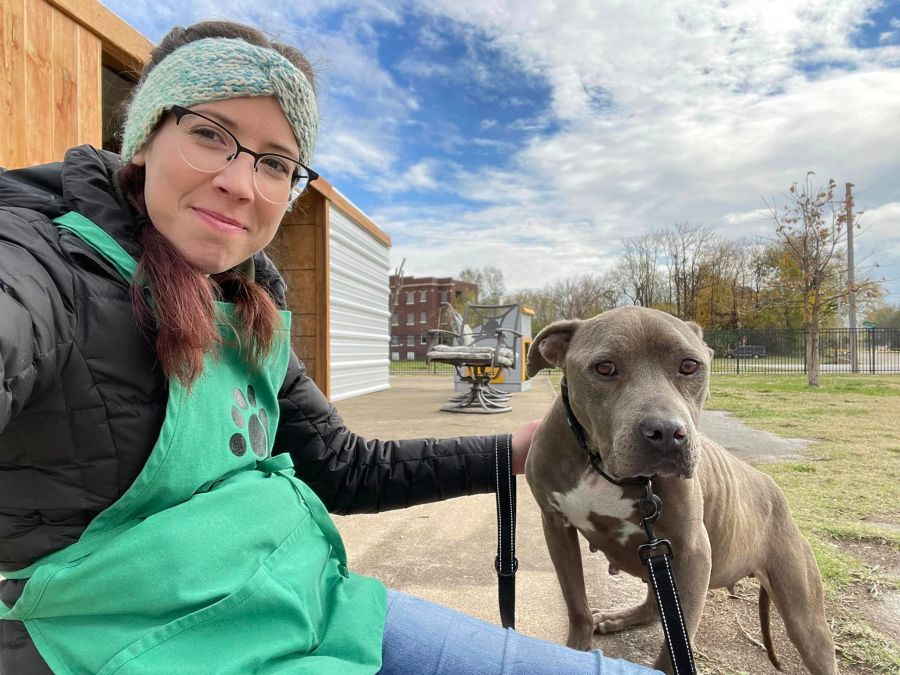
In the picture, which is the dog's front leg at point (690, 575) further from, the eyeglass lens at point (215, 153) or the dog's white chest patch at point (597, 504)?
the eyeglass lens at point (215, 153)

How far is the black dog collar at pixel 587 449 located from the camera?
73.9 inches

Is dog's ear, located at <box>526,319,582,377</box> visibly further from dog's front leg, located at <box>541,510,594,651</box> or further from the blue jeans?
the blue jeans

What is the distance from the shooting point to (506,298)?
46219 millimetres

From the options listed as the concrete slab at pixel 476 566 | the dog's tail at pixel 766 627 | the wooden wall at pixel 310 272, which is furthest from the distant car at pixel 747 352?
the dog's tail at pixel 766 627

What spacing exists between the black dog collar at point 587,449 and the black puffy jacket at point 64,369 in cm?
142

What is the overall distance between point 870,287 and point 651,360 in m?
21.2

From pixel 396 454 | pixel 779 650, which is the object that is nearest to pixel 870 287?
pixel 779 650

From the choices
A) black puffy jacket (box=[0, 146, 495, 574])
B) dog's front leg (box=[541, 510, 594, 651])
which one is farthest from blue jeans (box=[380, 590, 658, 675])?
dog's front leg (box=[541, 510, 594, 651])

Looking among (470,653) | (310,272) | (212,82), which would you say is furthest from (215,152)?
(310,272)

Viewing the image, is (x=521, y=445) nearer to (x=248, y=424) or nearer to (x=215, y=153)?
(x=248, y=424)

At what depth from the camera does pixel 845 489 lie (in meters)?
4.58

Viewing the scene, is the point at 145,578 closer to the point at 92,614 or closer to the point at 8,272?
the point at 92,614

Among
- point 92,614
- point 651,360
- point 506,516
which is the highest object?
point 651,360

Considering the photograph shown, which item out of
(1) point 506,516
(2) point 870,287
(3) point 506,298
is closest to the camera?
(1) point 506,516
